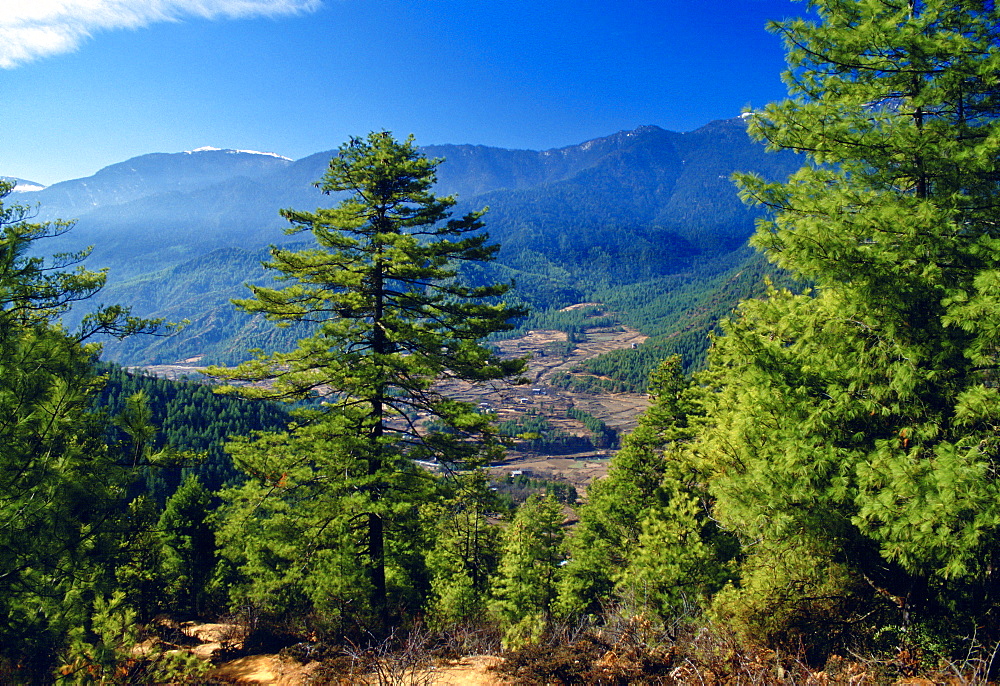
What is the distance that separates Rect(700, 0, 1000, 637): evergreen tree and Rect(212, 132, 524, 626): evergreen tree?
540 cm

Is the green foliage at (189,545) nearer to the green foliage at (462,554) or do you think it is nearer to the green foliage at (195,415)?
→ the green foliage at (462,554)

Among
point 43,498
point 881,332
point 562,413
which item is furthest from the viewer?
point 562,413

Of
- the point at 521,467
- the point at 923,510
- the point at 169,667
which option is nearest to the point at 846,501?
the point at 923,510

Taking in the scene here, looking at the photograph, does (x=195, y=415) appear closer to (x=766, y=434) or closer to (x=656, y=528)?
(x=656, y=528)

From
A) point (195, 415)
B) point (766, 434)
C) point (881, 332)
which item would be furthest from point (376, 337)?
point (195, 415)

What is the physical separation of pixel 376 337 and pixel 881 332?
835cm

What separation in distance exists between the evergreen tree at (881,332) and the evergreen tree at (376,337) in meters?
5.40

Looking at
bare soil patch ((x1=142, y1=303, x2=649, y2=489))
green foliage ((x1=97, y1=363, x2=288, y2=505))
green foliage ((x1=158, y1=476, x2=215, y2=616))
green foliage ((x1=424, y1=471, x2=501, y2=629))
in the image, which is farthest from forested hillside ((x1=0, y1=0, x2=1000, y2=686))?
bare soil patch ((x1=142, y1=303, x2=649, y2=489))

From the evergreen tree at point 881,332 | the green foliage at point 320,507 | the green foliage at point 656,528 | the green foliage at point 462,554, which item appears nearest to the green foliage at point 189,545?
the green foliage at point 462,554

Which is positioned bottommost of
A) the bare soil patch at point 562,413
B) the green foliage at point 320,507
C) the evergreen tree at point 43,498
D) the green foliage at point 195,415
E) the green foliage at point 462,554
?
the bare soil patch at point 562,413

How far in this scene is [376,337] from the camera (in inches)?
399

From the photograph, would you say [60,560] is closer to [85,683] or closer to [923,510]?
[85,683]

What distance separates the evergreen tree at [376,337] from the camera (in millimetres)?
9328

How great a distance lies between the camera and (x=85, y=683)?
17.7ft
